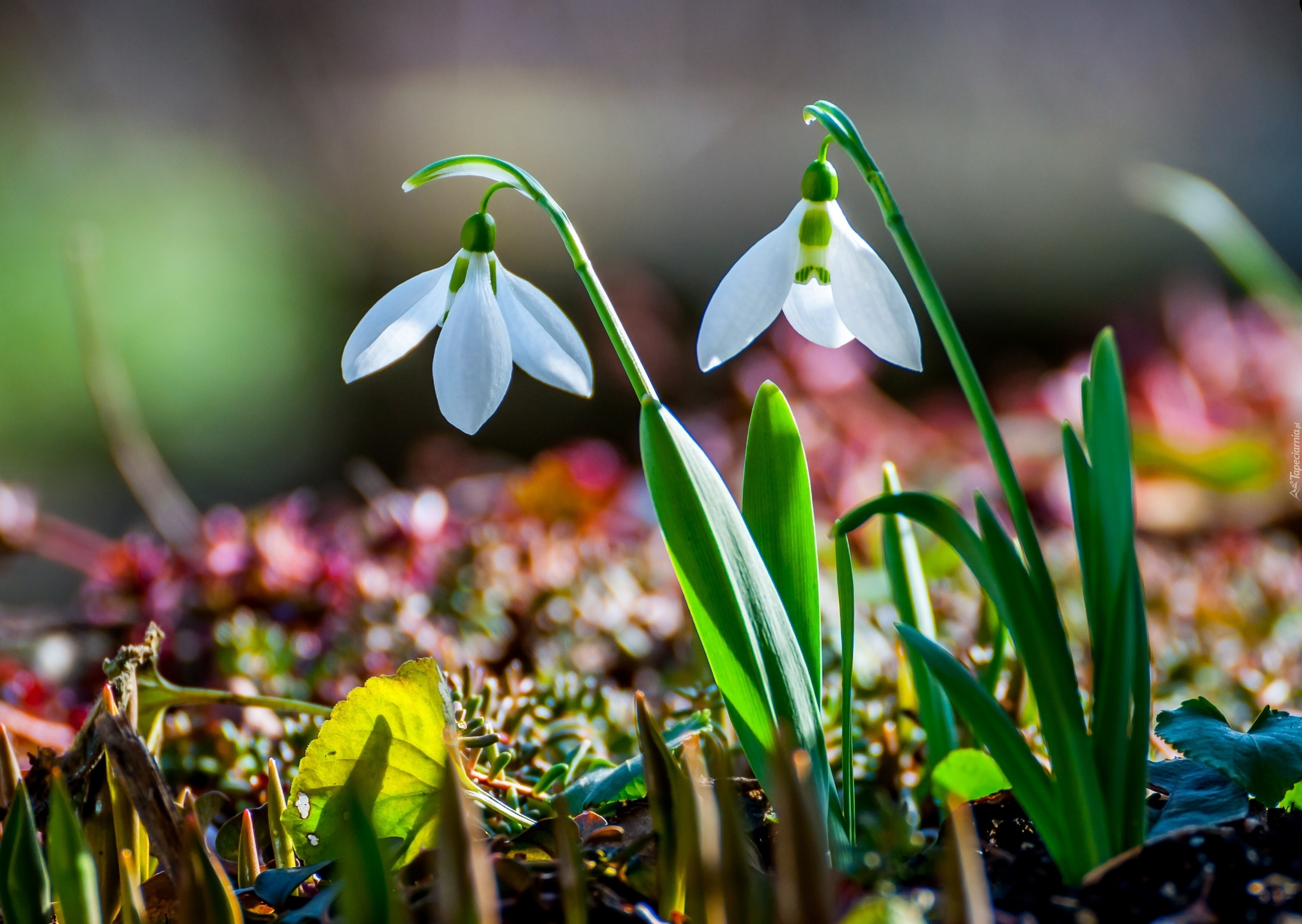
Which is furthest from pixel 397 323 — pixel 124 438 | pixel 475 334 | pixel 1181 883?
pixel 124 438

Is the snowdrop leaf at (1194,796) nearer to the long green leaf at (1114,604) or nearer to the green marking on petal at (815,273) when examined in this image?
the long green leaf at (1114,604)

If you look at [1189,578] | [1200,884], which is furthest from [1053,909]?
[1189,578]

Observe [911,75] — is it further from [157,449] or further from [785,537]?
[785,537]

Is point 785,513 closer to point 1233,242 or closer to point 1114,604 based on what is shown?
point 1114,604

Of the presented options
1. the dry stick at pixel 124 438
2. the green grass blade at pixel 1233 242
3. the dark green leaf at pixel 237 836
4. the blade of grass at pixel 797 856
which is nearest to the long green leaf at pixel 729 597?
the blade of grass at pixel 797 856

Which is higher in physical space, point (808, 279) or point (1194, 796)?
point (808, 279)

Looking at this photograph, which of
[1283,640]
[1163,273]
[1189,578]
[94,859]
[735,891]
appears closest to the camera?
[735,891]
